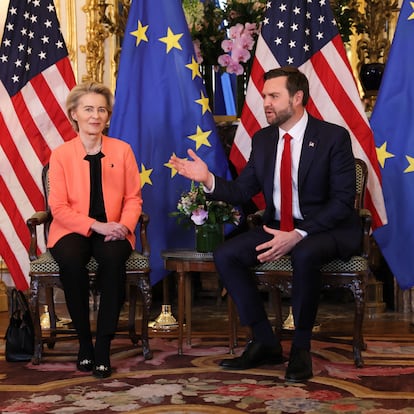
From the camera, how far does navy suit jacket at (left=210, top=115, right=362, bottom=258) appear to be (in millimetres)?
4121

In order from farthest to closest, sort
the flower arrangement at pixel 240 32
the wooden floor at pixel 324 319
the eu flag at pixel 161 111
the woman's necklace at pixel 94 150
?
the flower arrangement at pixel 240 32 < the eu flag at pixel 161 111 < the wooden floor at pixel 324 319 < the woman's necklace at pixel 94 150

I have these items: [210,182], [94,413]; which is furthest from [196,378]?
[210,182]

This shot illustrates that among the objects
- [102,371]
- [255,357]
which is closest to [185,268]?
[255,357]

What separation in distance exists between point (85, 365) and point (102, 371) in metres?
0.16

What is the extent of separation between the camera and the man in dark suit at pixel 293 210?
156 inches

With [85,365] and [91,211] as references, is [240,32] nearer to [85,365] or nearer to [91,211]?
[91,211]

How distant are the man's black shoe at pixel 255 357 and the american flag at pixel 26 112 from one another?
5.80 ft

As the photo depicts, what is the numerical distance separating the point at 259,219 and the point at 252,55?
169 cm

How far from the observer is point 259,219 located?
4.56 metres

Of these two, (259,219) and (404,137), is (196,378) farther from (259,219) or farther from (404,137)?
(404,137)

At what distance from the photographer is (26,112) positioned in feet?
17.7

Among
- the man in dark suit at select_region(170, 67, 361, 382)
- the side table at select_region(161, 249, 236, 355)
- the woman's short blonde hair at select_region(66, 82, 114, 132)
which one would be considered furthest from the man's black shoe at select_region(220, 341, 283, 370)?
the woman's short blonde hair at select_region(66, 82, 114, 132)

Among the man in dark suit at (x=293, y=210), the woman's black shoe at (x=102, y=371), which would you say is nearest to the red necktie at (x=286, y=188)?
the man in dark suit at (x=293, y=210)

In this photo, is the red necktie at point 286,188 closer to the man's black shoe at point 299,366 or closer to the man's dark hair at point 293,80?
the man's dark hair at point 293,80
